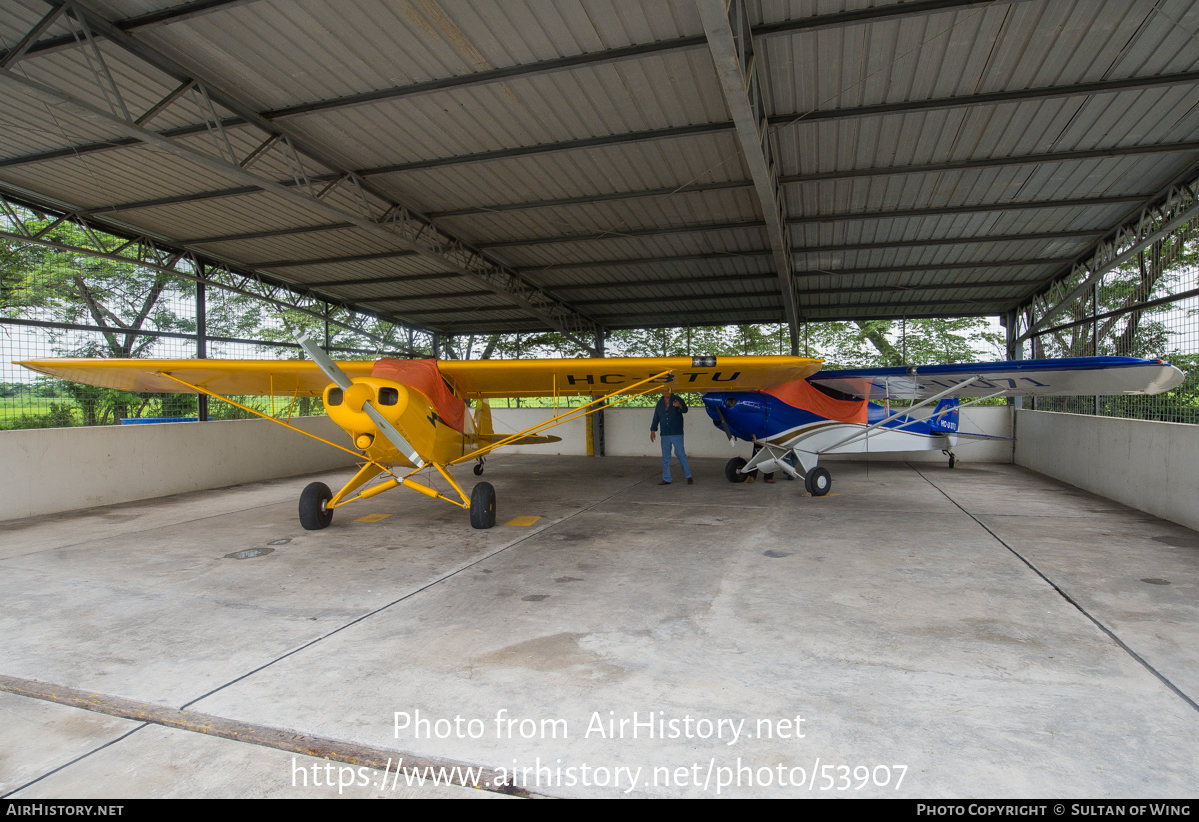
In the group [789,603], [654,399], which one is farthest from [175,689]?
[654,399]

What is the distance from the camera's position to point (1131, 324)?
8.62 meters

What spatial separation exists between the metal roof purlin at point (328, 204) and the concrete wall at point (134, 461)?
4.44 metres

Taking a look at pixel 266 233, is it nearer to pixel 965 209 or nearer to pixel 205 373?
pixel 205 373

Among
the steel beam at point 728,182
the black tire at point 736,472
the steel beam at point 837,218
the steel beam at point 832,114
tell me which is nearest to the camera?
the steel beam at point 832,114

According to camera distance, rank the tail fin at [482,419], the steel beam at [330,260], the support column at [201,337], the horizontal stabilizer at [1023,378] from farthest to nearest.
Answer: the steel beam at [330,260] < the support column at [201,337] < the tail fin at [482,419] < the horizontal stabilizer at [1023,378]

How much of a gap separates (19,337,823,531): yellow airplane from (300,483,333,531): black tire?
0.01m

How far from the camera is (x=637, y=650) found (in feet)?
10.0

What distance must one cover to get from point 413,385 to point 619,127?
12.6ft

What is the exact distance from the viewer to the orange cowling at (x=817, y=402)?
8688 mm

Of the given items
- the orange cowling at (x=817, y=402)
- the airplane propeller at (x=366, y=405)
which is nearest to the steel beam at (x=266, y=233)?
A: the airplane propeller at (x=366, y=405)

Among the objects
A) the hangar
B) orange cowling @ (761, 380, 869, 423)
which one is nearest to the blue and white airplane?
orange cowling @ (761, 380, 869, 423)

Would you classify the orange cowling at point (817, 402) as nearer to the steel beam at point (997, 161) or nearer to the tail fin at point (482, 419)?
the steel beam at point (997, 161)

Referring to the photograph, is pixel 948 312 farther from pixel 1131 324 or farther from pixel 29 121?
pixel 29 121
